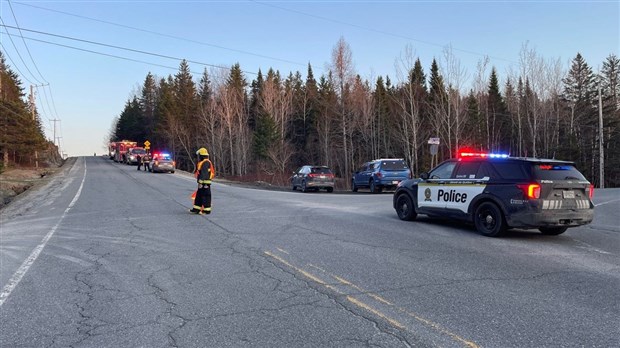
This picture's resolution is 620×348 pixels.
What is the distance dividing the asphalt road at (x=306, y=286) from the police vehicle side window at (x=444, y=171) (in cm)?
125

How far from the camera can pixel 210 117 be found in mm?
63406

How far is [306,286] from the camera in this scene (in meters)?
5.71

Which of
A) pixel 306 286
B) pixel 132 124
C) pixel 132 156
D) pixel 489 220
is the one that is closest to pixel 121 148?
pixel 132 156

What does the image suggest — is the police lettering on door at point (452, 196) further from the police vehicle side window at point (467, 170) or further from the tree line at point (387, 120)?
the tree line at point (387, 120)

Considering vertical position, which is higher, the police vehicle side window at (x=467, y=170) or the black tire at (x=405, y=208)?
the police vehicle side window at (x=467, y=170)

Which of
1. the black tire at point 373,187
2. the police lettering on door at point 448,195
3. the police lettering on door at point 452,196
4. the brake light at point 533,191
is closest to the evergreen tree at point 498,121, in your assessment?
the black tire at point 373,187

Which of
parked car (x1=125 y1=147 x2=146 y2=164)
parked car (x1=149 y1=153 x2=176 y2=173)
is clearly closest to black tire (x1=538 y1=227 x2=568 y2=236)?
parked car (x1=149 y1=153 x2=176 y2=173)

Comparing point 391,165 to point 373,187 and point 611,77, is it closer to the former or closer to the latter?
point 373,187

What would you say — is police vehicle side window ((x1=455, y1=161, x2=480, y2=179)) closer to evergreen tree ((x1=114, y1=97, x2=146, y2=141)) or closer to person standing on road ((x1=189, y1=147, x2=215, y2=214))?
person standing on road ((x1=189, y1=147, x2=215, y2=214))

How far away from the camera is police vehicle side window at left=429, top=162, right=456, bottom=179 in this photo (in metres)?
10.9

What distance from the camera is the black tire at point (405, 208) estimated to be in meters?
11.9

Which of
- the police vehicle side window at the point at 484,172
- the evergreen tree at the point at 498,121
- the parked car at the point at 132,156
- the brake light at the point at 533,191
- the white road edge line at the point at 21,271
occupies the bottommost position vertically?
the white road edge line at the point at 21,271

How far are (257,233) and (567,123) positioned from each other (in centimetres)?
5469

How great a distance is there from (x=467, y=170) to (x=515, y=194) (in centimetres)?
155
